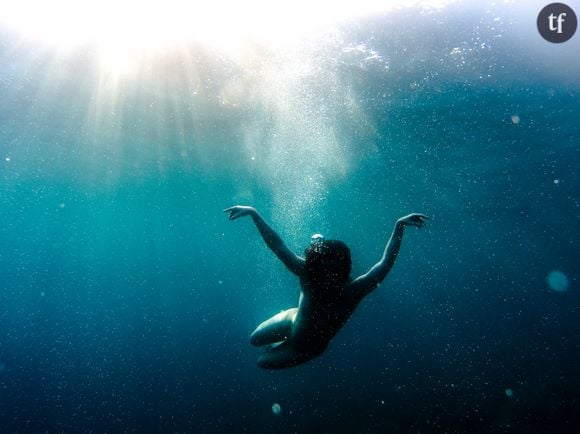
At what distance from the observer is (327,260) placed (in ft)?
9.50

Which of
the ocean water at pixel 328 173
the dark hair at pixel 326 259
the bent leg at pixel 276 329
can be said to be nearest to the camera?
the dark hair at pixel 326 259

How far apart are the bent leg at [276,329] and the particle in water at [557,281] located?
61521 millimetres

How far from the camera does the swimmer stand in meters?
2.90

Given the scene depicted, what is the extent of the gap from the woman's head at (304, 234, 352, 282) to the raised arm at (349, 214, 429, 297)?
29 centimetres

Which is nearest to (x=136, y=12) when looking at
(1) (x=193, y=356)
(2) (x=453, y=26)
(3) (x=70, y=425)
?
(2) (x=453, y=26)

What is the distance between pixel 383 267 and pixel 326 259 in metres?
0.72

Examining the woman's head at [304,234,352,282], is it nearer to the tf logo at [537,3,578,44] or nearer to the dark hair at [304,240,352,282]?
the dark hair at [304,240,352,282]

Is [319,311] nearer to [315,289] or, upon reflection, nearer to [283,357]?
[315,289]

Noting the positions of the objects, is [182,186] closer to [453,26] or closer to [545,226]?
[453,26]

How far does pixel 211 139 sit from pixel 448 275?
203 feet

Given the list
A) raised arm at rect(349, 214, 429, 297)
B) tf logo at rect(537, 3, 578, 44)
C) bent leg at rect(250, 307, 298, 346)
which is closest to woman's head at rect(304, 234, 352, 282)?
raised arm at rect(349, 214, 429, 297)

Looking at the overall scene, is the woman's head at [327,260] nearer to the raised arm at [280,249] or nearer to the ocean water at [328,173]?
the raised arm at [280,249]

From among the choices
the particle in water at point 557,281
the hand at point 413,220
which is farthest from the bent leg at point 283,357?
the particle in water at point 557,281

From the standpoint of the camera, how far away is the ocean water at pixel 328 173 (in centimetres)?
1191
